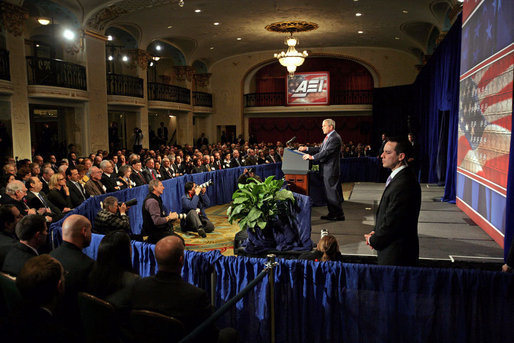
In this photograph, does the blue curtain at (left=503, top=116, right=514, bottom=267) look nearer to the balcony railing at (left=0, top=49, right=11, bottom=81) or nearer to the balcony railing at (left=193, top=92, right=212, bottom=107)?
the balcony railing at (left=0, top=49, right=11, bottom=81)

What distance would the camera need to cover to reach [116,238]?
2.47m

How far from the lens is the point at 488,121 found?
518cm

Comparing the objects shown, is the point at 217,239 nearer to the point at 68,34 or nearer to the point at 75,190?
the point at 75,190

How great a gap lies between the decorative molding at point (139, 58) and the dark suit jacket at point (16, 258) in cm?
1317

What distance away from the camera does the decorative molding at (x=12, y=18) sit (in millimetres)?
9469

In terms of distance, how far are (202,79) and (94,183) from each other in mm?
15675

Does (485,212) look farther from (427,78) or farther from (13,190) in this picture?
(427,78)

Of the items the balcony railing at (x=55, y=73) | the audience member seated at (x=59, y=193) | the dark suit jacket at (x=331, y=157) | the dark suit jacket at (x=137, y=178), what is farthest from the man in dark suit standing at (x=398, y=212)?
the balcony railing at (x=55, y=73)

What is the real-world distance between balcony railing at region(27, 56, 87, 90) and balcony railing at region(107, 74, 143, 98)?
1.84 m

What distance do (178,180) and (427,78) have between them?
7.71m

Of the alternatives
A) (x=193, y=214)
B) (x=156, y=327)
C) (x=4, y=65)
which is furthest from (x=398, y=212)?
(x=4, y=65)

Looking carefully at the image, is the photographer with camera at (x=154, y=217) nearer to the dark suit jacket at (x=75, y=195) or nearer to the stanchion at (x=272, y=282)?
the dark suit jacket at (x=75, y=195)

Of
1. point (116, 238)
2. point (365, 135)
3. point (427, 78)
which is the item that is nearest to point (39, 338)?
point (116, 238)

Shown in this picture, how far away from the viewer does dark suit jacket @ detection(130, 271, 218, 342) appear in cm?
195
